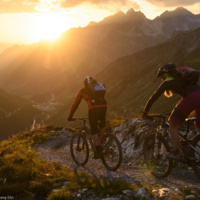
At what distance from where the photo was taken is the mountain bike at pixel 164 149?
6.14 m

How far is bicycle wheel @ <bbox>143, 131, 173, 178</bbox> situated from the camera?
6961 mm

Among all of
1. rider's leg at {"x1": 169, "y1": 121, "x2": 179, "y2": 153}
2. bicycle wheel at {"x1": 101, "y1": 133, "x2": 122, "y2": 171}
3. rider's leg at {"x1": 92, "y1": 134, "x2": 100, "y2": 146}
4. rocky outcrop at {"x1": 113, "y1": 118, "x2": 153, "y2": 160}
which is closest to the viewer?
rider's leg at {"x1": 169, "y1": 121, "x2": 179, "y2": 153}

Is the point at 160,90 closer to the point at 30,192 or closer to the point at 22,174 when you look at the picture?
the point at 30,192

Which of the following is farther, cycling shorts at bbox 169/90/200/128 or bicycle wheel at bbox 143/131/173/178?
bicycle wheel at bbox 143/131/173/178

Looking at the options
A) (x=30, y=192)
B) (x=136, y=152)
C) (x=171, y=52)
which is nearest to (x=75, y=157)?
(x=136, y=152)

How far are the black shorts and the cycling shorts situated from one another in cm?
288

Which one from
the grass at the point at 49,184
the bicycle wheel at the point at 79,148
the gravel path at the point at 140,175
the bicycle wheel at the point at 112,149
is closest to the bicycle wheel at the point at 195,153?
the gravel path at the point at 140,175

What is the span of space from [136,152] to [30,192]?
16.9 feet

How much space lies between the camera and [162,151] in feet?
23.4

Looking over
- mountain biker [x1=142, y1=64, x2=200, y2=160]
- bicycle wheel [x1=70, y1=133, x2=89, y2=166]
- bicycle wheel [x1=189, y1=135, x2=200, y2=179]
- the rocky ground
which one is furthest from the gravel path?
mountain biker [x1=142, y1=64, x2=200, y2=160]

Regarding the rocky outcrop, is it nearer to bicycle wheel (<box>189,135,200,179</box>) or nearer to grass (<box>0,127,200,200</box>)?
grass (<box>0,127,200,200</box>)

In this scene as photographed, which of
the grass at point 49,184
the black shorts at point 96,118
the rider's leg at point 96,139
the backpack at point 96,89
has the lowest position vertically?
the grass at point 49,184

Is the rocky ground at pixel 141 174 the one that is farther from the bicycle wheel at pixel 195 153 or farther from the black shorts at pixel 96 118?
the black shorts at pixel 96 118

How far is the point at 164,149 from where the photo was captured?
278 inches
